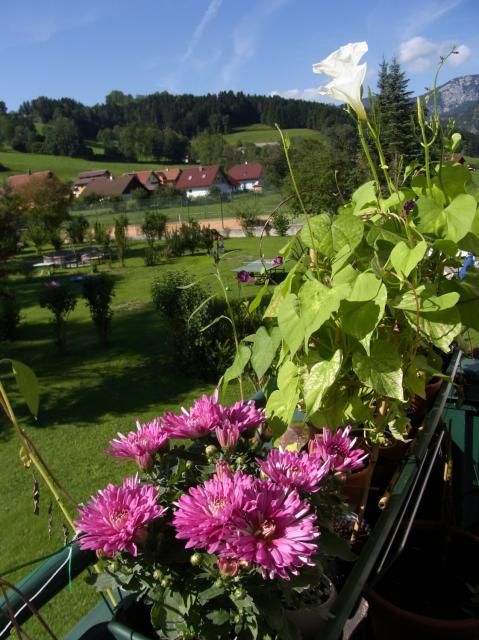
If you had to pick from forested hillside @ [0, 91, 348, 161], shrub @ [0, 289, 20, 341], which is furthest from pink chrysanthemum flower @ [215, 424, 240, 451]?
forested hillside @ [0, 91, 348, 161]

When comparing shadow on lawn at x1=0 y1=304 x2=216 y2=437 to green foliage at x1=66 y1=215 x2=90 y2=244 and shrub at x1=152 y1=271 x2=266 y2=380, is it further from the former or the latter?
green foliage at x1=66 y1=215 x2=90 y2=244

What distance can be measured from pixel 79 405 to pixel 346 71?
6091mm

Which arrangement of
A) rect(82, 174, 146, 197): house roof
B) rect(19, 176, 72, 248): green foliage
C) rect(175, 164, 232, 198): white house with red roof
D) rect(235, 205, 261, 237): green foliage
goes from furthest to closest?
1. rect(175, 164, 232, 198): white house with red roof
2. rect(82, 174, 146, 197): house roof
3. rect(235, 205, 261, 237): green foliage
4. rect(19, 176, 72, 248): green foliage

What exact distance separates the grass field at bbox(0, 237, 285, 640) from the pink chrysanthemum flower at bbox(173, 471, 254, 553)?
0.65 metres

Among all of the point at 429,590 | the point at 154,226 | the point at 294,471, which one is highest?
the point at 294,471

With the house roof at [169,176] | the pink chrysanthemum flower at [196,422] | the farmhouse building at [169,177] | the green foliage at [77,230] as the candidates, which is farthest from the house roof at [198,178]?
the pink chrysanthemum flower at [196,422]

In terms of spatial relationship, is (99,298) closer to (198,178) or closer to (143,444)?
(143,444)

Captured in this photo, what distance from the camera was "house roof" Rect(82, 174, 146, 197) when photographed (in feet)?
178

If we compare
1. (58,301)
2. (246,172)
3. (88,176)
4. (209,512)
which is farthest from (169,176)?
(209,512)

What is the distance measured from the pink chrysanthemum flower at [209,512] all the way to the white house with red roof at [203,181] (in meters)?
55.5

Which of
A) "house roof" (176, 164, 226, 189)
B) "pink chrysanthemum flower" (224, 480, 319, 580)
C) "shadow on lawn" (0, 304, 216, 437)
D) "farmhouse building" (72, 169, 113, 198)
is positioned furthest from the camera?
"farmhouse building" (72, 169, 113, 198)

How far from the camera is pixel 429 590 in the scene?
3.70 ft

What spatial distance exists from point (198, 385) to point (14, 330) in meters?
4.76

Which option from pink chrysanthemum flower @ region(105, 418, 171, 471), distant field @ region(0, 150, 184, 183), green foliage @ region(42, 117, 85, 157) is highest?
green foliage @ region(42, 117, 85, 157)
